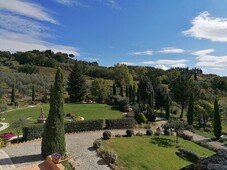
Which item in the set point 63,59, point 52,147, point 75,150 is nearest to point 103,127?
point 75,150

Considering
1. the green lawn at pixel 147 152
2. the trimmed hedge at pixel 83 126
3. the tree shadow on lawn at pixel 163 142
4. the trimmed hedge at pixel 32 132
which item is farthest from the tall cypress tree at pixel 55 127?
Answer: the tree shadow on lawn at pixel 163 142

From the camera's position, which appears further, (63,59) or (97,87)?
(63,59)

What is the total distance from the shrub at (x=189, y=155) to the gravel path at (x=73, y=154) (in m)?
8.48

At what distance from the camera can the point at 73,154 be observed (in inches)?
725

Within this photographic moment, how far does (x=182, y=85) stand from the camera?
45625 mm

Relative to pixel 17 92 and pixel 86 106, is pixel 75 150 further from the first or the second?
pixel 17 92

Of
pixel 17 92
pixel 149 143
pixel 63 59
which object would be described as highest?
pixel 63 59

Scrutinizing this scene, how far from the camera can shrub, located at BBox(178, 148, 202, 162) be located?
2112cm

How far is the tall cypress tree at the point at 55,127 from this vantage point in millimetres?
17031

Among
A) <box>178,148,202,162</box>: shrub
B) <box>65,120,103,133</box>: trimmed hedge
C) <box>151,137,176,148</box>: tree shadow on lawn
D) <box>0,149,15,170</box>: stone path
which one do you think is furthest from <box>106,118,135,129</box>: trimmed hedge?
<box>0,149,15,170</box>: stone path

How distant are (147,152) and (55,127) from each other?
841 centimetres

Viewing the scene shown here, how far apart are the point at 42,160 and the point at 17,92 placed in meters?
39.8

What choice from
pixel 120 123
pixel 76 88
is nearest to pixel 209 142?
pixel 120 123

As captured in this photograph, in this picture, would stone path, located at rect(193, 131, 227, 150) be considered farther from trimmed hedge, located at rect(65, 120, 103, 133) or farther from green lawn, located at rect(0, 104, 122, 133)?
trimmed hedge, located at rect(65, 120, 103, 133)
